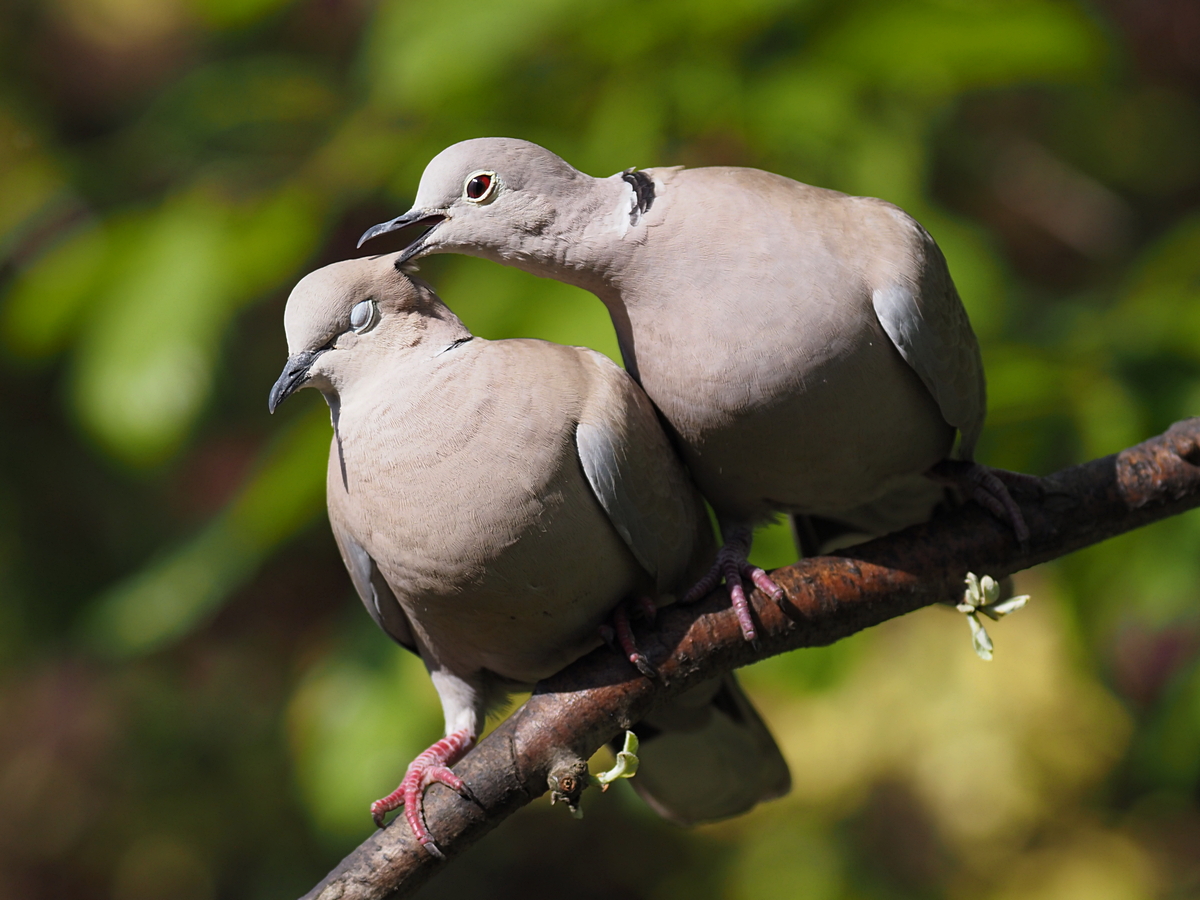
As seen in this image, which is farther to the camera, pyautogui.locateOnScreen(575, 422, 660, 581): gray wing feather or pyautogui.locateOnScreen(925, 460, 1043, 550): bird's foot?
pyautogui.locateOnScreen(925, 460, 1043, 550): bird's foot

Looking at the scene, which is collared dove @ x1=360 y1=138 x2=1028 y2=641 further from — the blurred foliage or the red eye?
the blurred foliage

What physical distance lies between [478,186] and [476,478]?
0.40 m

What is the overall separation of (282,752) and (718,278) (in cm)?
322

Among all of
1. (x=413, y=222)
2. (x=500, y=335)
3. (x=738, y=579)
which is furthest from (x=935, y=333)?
(x=500, y=335)

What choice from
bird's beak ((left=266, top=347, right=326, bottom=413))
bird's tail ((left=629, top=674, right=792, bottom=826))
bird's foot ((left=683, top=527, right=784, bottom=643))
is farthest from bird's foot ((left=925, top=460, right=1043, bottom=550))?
bird's beak ((left=266, top=347, right=326, bottom=413))

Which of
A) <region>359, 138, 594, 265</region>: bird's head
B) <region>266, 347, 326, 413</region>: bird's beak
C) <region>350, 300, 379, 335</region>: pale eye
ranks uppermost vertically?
<region>359, 138, 594, 265</region>: bird's head

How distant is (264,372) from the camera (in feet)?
13.7

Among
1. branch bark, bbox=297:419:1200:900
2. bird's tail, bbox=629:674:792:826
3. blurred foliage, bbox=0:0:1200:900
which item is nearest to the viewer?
branch bark, bbox=297:419:1200:900

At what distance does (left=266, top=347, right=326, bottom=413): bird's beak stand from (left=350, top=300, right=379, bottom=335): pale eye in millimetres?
58

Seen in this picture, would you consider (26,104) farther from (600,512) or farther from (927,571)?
(927,571)

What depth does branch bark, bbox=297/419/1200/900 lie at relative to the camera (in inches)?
58.3

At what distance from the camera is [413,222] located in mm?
1570

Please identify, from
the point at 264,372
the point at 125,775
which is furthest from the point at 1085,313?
the point at 125,775

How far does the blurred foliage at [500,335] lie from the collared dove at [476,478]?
1.73ft
